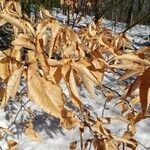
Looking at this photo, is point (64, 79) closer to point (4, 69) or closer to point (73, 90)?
point (73, 90)

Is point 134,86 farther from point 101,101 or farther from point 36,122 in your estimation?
point 101,101

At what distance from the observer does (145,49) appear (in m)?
0.89

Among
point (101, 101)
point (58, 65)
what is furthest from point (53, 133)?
point (58, 65)

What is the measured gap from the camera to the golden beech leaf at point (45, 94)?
547 millimetres

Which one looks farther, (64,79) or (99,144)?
(99,144)

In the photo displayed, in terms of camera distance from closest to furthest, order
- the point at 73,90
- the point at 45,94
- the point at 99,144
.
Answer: the point at 45,94 < the point at 73,90 < the point at 99,144

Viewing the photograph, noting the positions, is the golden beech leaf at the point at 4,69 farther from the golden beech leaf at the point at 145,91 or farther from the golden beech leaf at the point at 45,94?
the golden beech leaf at the point at 145,91

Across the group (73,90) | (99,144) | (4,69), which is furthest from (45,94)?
(99,144)

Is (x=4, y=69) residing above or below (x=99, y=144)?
above

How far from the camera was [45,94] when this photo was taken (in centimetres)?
56

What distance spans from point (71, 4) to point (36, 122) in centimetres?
310

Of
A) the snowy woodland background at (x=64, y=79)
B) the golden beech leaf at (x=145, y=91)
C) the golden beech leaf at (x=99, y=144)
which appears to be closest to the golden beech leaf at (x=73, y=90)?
the snowy woodland background at (x=64, y=79)

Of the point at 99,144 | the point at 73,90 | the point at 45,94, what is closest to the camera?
the point at 45,94

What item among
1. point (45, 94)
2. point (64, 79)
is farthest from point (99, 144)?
point (45, 94)
